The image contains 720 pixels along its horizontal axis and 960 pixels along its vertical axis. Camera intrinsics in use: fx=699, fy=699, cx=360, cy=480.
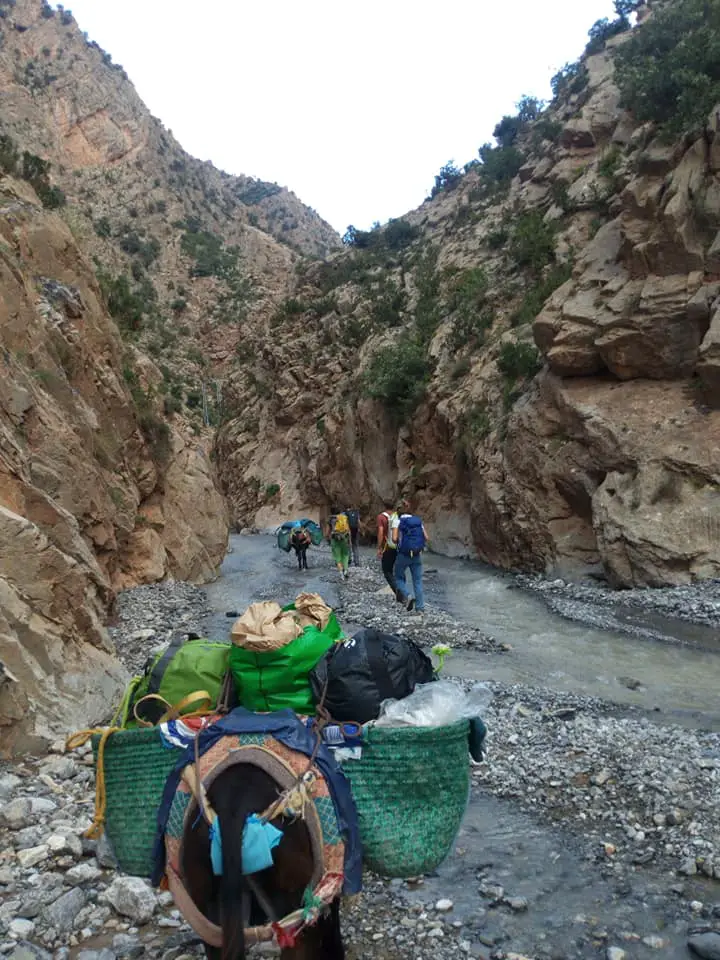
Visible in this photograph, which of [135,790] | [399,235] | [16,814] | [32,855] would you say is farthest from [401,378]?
[135,790]

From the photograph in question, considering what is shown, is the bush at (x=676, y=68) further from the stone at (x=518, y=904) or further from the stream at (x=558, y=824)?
the stone at (x=518, y=904)

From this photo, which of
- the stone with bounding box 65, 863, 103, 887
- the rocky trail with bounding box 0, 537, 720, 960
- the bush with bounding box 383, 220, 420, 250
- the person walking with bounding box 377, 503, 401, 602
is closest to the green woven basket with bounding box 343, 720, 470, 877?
the rocky trail with bounding box 0, 537, 720, 960

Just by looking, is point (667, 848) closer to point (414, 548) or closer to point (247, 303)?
point (414, 548)

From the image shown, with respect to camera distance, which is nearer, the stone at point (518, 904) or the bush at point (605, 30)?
the stone at point (518, 904)

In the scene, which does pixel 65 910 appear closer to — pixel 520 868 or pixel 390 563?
pixel 520 868

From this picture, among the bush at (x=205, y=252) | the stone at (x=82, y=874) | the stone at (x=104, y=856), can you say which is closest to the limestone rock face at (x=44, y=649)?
the stone at (x=104, y=856)

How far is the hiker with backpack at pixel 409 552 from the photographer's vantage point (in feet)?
39.9

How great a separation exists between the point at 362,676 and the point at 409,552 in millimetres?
9317

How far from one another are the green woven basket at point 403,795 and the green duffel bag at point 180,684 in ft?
2.26

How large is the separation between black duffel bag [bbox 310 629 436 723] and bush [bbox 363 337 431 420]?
25.5 metres

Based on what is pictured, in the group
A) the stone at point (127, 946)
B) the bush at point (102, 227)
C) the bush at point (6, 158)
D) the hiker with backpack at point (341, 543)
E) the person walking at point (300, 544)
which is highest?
the bush at point (102, 227)

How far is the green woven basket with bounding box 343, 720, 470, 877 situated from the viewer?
2.83 metres

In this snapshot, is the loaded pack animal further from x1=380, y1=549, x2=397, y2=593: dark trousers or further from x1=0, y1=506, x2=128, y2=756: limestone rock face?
x1=380, y1=549, x2=397, y2=593: dark trousers

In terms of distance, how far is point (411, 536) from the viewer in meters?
12.2
